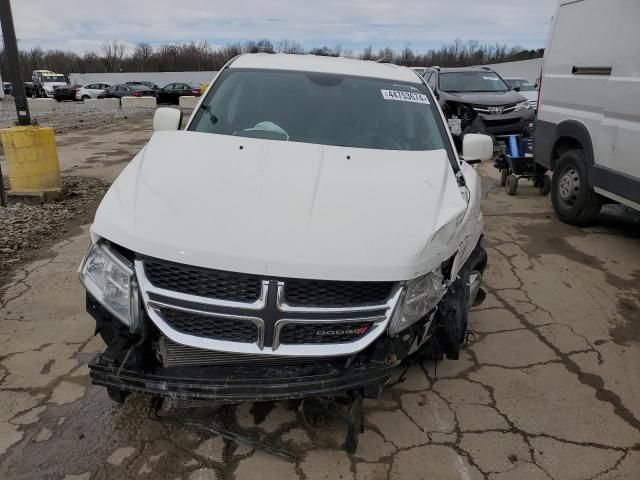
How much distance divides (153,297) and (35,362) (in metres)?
1.57

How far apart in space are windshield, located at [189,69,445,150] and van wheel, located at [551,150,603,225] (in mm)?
2988

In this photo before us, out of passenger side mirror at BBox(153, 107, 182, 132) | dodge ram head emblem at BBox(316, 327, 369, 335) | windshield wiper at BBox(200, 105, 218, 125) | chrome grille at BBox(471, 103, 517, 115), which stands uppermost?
windshield wiper at BBox(200, 105, 218, 125)

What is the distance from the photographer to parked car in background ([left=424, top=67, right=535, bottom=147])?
10.5 metres

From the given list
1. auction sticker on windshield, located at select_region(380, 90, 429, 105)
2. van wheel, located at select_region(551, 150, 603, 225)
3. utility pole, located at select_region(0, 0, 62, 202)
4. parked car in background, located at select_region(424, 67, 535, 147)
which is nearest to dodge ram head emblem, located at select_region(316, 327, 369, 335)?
auction sticker on windshield, located at select_region(380, 90, 429, 105)

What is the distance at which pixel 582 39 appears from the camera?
5707 mm

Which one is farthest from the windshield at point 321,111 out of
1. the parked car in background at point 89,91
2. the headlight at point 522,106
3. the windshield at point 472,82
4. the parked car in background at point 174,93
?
the parked car in background at point 89,91

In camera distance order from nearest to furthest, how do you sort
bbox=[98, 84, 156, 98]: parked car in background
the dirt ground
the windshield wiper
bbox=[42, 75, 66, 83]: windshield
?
the dirt ground < the windshield wiper < bbox=[98, 84, 156, 98]: parked car in background < bbox=[42, 75, 66, 83]: windshield

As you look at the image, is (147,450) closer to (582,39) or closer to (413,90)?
(413,90)

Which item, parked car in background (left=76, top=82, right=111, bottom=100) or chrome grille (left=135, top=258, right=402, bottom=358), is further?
parked car in background (left=76, top=82, right=111, bottom=100)

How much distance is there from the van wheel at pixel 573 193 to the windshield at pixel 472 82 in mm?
5930

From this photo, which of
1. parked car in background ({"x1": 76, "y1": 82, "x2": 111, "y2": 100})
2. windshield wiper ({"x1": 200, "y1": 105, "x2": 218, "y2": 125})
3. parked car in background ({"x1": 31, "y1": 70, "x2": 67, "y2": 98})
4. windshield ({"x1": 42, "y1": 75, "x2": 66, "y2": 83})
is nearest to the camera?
windshield wiper ({"x1": 200, "y1": 105, "x2": 218, "y2": 125})

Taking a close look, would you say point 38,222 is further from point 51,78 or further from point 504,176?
point 51,78

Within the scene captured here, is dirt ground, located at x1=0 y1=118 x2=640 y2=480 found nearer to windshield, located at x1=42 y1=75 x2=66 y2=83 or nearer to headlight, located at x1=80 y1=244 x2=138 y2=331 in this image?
headlight, located at x1=80 y1=244 x2=138 y2=331

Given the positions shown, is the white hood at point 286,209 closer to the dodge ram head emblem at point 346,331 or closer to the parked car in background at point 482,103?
the dodge ram head emblem at point 346,331
